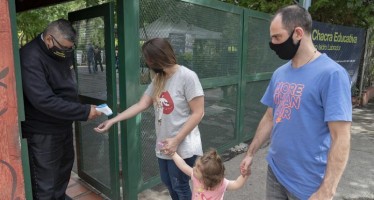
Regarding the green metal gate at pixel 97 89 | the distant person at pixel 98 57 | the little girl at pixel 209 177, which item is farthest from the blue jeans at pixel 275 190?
the distant person at pixel 98 57

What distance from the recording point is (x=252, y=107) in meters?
5.43

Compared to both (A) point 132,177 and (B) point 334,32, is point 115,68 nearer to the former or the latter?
(A) point 132,177

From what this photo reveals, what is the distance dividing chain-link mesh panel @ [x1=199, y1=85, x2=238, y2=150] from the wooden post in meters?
2.73

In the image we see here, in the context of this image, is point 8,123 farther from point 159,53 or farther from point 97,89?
point 97,89

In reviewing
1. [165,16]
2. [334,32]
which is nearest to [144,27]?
[165,16]

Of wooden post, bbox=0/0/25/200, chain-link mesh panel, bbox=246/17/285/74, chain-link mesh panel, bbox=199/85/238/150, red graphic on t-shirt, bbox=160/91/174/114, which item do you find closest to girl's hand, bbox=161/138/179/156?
red graphic on t-shirt, bbox=160/91/174/114

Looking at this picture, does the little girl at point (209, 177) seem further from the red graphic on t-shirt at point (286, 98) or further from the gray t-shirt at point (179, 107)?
the red graphic on t-shirt at point (286, 98)

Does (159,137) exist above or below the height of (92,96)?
below

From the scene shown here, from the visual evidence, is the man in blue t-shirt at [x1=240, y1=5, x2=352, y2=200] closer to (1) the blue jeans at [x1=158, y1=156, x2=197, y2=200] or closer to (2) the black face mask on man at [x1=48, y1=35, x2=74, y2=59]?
(1) the blue jeans at [x1=158, y1=156, x2=197, y2=200]

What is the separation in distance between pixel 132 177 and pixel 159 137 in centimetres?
86

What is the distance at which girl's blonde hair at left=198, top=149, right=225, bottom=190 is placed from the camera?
2104 mm

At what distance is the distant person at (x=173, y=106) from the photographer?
2279 mm

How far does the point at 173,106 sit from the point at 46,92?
93cm

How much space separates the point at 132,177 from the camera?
3145mm
